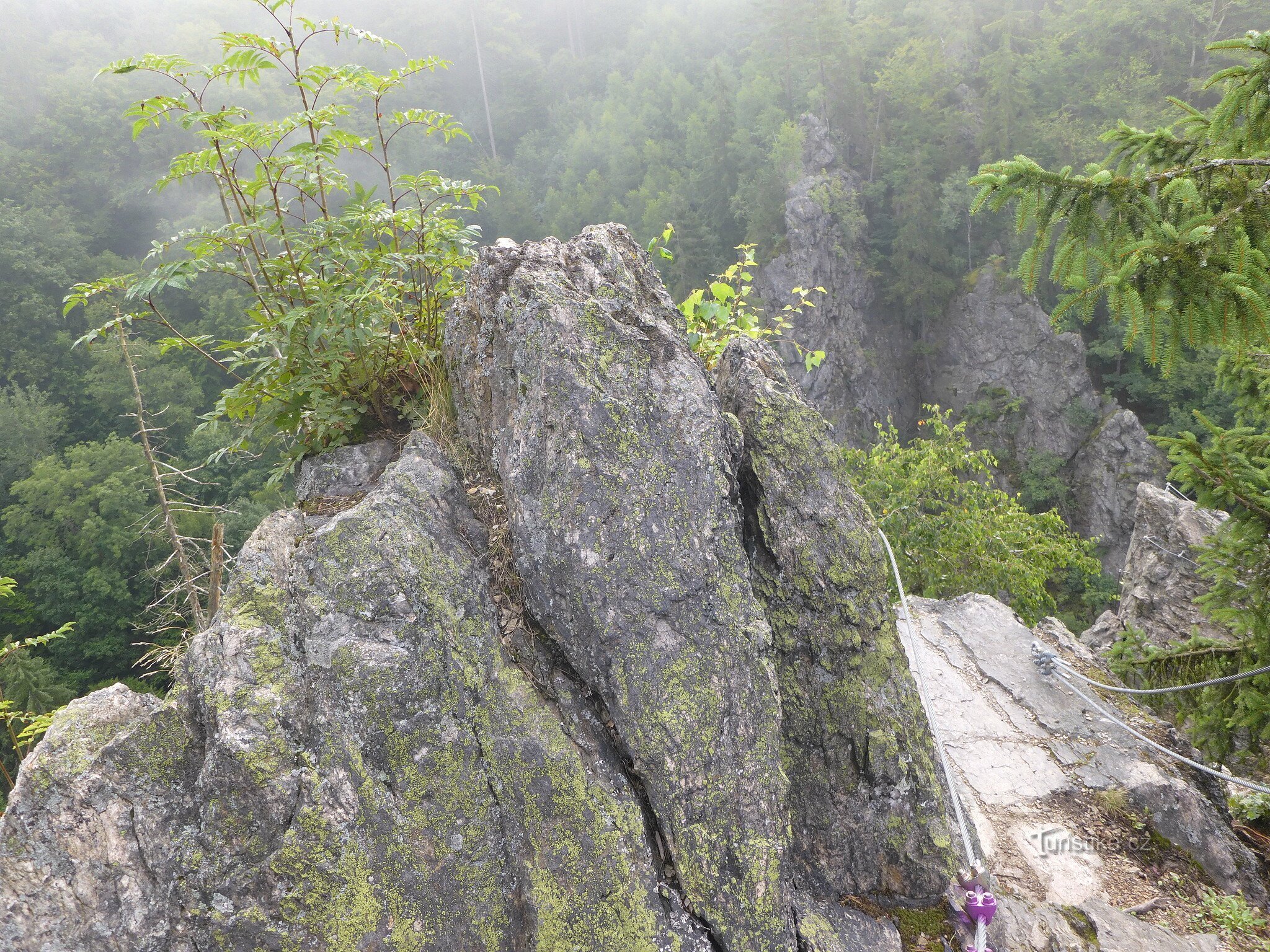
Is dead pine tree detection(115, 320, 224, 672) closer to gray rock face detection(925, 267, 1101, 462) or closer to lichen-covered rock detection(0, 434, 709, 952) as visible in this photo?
lichen-covered rock detection(0, 434, 709, 952)

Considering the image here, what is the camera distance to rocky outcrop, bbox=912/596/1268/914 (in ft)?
13.6

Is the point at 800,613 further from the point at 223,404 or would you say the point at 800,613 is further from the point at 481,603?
the point at 223,404

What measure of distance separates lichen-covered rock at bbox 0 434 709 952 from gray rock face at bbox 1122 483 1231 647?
9.09 m

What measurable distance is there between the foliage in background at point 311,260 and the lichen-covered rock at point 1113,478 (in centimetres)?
3332

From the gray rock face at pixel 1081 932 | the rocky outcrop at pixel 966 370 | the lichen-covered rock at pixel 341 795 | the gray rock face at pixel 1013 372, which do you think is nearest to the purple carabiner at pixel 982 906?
the gray rock face at pixel 1081 932

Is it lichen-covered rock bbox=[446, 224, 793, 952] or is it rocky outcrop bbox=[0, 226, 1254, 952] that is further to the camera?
lichen-covered rock bbox=[446, 224, 793, 952]

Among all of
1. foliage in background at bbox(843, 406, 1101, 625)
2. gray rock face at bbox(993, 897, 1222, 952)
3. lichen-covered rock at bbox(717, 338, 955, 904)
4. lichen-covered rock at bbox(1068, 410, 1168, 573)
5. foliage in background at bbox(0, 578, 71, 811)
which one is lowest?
lichen-covered rock at bbox(1068, 410, 1168, 573)

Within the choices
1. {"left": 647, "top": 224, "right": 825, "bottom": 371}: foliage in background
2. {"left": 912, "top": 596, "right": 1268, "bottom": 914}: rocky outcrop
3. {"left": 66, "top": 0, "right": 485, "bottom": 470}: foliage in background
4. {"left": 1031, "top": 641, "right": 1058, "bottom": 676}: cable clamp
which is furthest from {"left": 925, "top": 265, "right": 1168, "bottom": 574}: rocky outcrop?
{"left": 66, "top": 0, "right": 485, "bottom": 470}: foliage in background

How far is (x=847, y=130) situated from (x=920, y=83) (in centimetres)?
449

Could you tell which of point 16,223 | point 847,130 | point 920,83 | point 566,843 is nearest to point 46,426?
point 16,223

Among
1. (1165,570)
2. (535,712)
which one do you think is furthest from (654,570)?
(1165,570)

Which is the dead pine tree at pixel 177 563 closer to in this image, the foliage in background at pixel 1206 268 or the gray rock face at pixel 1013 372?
the foliage in background at pixel 1206 268

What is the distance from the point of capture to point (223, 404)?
3.77 metres

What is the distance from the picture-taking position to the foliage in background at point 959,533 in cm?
1280
